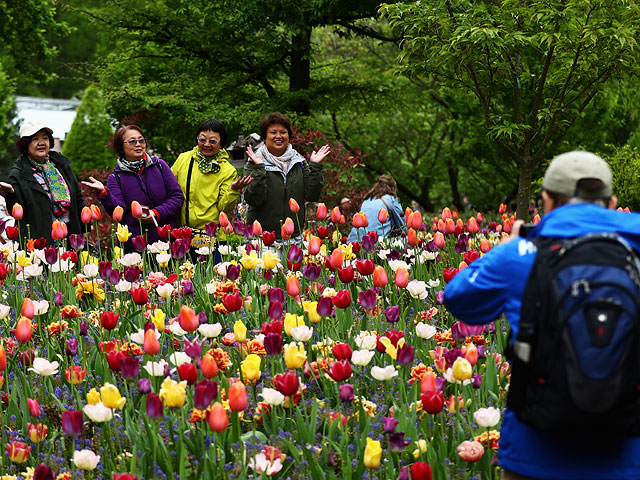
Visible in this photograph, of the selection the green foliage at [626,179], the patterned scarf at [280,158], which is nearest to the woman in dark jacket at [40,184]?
the patterned scarf at [280,158]

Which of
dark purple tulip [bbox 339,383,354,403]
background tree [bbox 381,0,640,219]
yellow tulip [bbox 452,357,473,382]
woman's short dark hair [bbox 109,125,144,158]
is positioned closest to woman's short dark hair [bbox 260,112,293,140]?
woman's short dark hair [bbox 109,125,144,158]

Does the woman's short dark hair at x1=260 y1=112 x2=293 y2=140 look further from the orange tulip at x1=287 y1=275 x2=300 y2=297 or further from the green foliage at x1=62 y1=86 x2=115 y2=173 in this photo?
the green foliage at x1=62 y1=86 x2=115 y2=173

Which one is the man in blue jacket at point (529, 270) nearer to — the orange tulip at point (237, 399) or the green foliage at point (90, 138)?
the orange tulip at point (237, 399)

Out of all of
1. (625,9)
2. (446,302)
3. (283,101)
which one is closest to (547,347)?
(446,302)

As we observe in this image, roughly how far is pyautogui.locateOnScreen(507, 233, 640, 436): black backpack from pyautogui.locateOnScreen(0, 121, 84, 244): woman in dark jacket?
5072mm

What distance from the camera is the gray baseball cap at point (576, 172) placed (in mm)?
2125

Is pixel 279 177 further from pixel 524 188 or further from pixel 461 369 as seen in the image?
pixel 524 188

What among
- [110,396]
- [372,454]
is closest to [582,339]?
[372,454]

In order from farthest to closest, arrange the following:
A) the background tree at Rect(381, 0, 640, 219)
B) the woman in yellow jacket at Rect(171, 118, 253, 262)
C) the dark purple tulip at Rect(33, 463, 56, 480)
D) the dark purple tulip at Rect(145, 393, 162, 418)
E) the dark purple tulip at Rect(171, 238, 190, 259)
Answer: the background tree at Rect(381, 0, 640, 219), the woman in yellow jacket at Rect(171, 118, 253, 262), the dark purple tulip at Rect(171, 238, 190, 259), the dark purple tulip at Rect(145, 393, 162, 418), the dark purple tulip at Rect(33, 463, 56, 480)

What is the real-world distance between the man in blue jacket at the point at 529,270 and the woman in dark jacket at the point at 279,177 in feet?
12.9

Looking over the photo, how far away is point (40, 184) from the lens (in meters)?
6.46

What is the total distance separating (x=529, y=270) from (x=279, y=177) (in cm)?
415

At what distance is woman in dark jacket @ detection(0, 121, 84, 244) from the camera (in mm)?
6406

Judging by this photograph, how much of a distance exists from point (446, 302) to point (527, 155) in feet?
22.5
